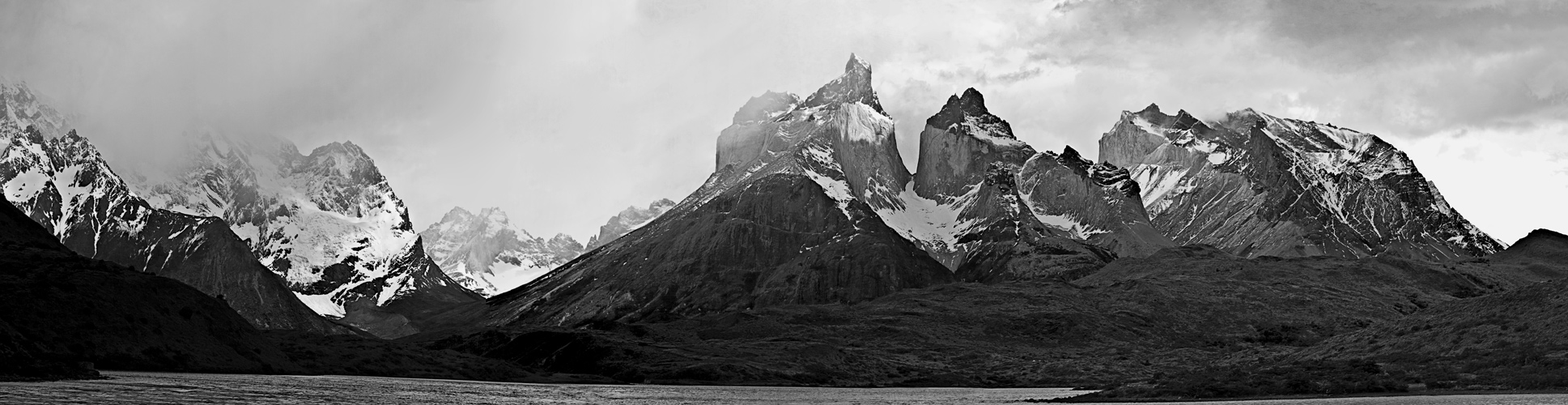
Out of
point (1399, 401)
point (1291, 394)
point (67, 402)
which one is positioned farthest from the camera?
Result: point (1291, 394)

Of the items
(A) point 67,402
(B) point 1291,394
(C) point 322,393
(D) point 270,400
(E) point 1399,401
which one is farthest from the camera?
(C) point 322,393

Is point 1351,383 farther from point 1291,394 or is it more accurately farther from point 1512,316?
point 1512,316

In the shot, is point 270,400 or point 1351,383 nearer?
point 270,400

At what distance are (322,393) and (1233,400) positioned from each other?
375 feet

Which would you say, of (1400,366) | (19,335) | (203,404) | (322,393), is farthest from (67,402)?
(1400,366)

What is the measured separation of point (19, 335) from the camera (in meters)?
195

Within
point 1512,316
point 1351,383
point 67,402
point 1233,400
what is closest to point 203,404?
point 67,402

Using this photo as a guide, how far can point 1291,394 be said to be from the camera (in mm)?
172125

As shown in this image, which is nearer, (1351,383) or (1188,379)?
(1351,383)

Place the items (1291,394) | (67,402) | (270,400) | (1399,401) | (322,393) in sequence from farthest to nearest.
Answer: (322,393)
(1291,394)
(270,400)
(1399,401)
(67,402)

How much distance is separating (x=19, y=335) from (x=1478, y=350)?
190476 millimetres

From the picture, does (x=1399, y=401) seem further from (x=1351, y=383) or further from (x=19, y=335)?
(x=19, y=335)

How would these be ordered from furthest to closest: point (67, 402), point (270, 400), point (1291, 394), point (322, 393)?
1. point (322, 393)
2. point (1291, 394)
3. point (270, 400)
4. point (67, 402)

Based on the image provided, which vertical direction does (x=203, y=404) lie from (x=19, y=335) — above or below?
below
